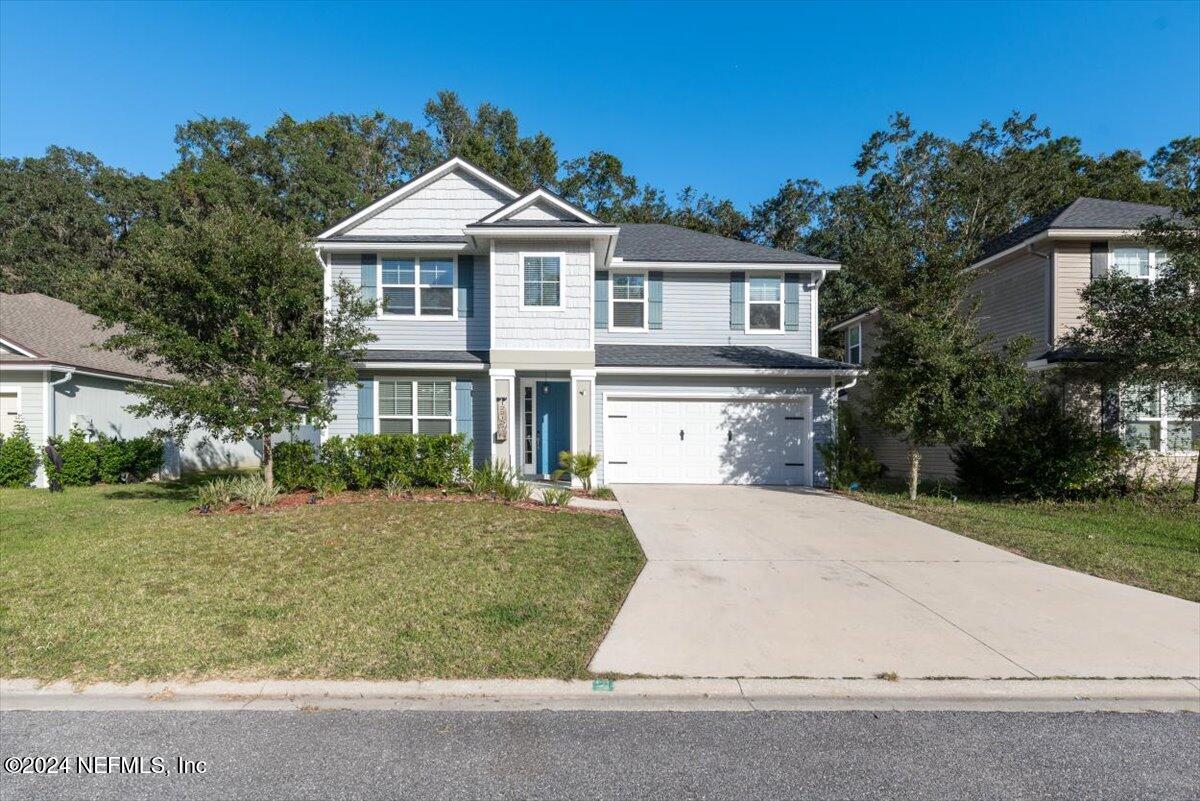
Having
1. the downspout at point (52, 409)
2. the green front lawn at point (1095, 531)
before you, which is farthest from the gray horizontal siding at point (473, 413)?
the green front lawn at point (1095, 531)

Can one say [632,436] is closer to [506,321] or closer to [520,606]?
[506,321]

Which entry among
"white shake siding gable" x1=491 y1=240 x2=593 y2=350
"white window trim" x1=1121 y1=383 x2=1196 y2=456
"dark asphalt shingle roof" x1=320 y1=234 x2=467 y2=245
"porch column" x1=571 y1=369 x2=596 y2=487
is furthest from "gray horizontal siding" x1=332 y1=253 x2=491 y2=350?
"white window trim" x1=1121 y1=383 x2=1196 y2=456

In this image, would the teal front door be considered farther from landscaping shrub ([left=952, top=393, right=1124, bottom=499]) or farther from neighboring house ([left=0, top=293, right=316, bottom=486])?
landscaping shrub ([left=952, top=393, right=1124, bottom=499])

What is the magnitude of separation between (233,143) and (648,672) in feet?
124

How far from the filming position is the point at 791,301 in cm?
1491

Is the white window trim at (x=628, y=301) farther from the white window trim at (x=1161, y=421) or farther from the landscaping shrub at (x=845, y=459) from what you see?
the white window trim at (x=1161, y=421)

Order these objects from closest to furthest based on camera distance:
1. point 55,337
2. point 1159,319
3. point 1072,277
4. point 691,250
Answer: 1. point 1159,319
2. point 1072,277
3. point 691,250
4. point 55,337

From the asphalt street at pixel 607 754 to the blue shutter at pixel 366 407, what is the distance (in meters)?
9.34

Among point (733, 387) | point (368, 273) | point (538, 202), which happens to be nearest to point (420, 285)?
point (368, 273)

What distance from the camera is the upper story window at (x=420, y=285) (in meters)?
13.7

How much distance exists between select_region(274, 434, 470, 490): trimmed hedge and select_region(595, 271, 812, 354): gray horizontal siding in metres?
6.40

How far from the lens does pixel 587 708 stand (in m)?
3.82

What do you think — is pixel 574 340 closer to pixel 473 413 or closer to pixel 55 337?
pixel 473 413

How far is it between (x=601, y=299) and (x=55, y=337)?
14853 millimetres
